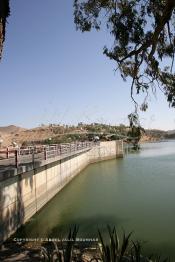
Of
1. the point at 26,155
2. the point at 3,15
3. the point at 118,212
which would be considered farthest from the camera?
the point at 26,155

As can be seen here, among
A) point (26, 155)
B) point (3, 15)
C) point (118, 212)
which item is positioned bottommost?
point (118, 212)

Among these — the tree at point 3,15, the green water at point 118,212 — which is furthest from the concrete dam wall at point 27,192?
the tree at point 3,15

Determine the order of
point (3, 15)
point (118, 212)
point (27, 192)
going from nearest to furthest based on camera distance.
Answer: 1. point (3, 15)
2. point (27, 192)
3. point (118, 212)

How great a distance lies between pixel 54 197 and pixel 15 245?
16700 millimetres

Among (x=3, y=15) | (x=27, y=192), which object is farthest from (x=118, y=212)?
(x=3, y=15)

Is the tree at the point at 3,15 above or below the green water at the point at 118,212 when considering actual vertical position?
above

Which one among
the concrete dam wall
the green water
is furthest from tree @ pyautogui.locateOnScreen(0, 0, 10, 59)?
the green water

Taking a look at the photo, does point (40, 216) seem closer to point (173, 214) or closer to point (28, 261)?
point (173, 214)

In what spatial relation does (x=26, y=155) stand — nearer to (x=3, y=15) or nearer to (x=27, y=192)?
(x=27, y=192)

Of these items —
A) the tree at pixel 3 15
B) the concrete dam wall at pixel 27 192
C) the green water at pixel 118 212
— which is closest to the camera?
the tree at pixel 3 15

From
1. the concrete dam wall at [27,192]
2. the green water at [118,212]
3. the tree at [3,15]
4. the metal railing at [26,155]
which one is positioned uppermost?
the tree at [3,15]

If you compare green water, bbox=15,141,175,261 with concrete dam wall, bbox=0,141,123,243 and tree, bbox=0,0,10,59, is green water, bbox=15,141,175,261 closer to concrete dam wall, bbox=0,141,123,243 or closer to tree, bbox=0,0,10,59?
concrete dam wall, bbox=0,141,123,243

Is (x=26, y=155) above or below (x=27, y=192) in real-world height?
above

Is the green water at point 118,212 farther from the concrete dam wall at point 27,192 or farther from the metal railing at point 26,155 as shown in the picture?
the metal railing at point 26,155
